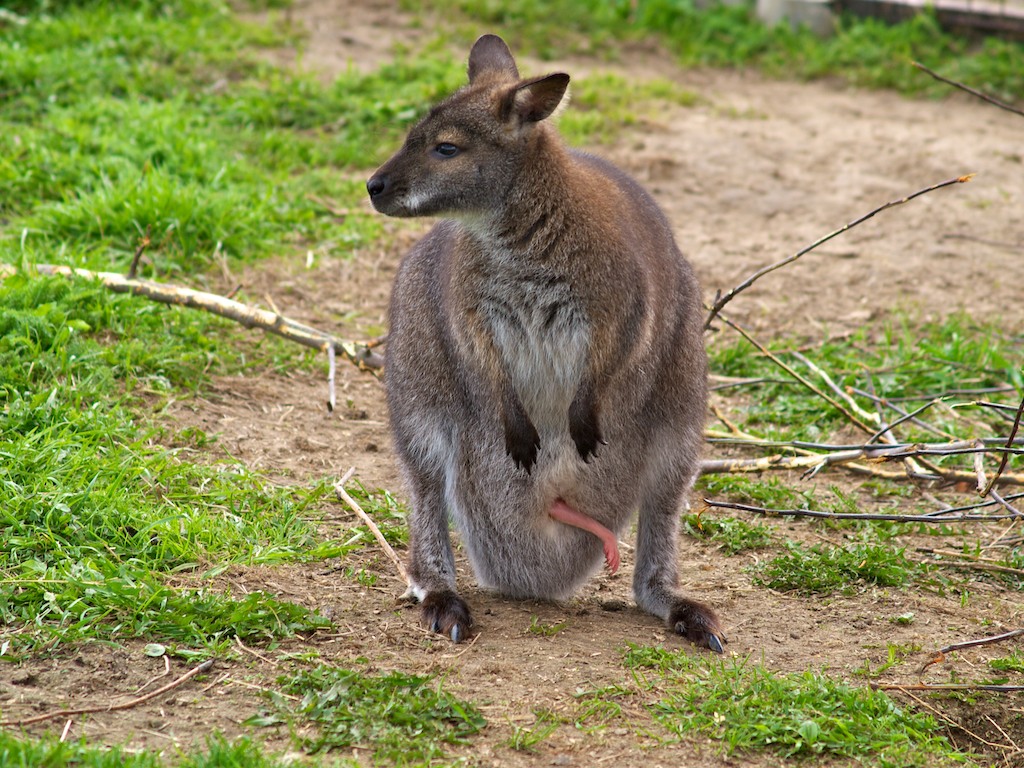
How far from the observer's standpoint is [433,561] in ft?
13.0

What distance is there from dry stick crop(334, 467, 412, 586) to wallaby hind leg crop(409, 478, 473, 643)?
7 cm

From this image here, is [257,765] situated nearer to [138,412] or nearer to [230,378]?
[138,412]

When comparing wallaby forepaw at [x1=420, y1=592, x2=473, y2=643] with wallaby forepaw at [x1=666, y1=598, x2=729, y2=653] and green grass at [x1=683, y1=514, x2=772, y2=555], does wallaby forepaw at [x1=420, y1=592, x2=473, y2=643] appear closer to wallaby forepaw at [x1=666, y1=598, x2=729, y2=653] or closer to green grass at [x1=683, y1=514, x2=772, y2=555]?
wallaby forepaw at [x1=666, y1=598, x2=729, y2=653]

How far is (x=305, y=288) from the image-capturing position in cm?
611

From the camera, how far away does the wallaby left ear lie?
3631 mm

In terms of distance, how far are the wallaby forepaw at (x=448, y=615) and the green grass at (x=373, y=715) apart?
1.27 ft

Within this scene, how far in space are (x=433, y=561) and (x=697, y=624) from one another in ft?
2.81

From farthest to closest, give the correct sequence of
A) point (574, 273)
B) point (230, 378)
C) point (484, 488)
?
1. point (230, 378)
2. point (484, 488)
3. point (574, 273)

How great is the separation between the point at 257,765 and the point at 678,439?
1.80m

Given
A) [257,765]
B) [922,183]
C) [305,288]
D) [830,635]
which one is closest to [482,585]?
[830,635]

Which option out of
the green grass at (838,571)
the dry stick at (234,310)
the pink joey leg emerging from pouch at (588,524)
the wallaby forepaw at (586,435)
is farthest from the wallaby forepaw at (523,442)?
the dry stick at (234,310)

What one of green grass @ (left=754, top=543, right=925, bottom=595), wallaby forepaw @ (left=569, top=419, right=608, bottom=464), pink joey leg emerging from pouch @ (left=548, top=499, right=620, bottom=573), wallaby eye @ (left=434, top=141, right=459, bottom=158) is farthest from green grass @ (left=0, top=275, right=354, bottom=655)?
green grass @ (left=754, top=543, right=925, bottom=595)

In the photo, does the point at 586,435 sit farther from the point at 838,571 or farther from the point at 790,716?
the point at 838,571

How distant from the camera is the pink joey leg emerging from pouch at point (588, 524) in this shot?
3.92 m
